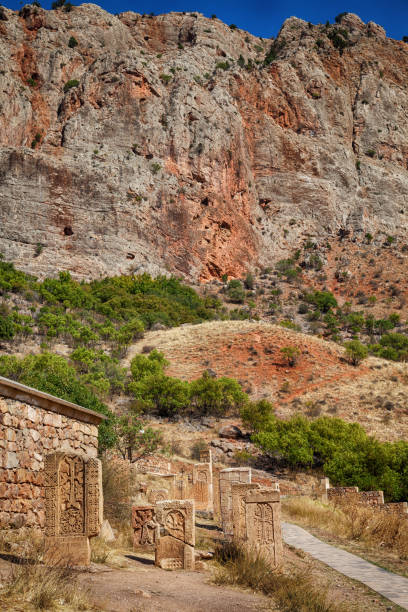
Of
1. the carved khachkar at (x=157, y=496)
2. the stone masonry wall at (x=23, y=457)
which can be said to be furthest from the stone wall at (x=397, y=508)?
the stone masonry wall at (x=23, y=457)

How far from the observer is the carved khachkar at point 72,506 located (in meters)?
6.70

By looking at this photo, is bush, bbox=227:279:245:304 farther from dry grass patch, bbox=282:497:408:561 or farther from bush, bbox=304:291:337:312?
dry grass patch, bbox=282:497:408:561

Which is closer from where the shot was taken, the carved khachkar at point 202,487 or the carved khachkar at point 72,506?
the carved khachkar at point 72,506

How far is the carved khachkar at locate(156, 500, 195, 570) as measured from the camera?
26.0 ft

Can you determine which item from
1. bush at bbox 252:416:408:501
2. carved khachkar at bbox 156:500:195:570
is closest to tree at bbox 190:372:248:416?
bush at bbox 252:416:408:501

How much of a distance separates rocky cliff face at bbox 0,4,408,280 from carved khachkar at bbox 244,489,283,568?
4425 cm

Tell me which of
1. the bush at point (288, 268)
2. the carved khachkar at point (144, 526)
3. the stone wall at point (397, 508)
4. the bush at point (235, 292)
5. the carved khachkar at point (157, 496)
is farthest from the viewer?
the bush at point (288, 268)

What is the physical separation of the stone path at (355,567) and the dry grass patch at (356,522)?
1216mm

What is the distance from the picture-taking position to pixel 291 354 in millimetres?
40031

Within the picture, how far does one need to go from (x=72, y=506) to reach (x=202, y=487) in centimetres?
1033

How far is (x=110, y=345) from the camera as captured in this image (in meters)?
40.6

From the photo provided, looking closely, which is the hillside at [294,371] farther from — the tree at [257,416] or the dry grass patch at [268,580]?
the dry grass patch at [268,580]

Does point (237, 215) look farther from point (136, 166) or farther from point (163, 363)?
point (163, 363)

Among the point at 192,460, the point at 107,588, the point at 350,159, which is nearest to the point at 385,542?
the point at 107,588
